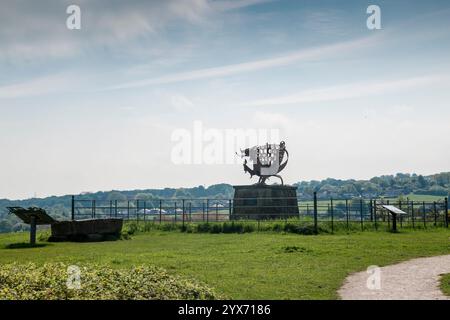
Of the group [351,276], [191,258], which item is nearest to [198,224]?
[191,258]

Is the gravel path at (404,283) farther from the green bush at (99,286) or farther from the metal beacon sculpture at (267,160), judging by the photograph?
the metal beacon sculpture at (267,160)

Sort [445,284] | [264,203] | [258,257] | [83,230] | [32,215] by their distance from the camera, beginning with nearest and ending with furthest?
[445,284]
[258,257]
[32,215]
[83,230]
[264,203]

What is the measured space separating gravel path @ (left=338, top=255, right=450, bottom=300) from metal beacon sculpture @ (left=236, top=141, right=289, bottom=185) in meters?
23.8

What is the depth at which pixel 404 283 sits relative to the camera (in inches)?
459

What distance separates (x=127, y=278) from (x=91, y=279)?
70 cm

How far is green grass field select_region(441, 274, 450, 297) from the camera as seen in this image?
10491 millimetres

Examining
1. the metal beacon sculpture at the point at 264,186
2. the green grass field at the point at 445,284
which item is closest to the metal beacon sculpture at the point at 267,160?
the metal beacon sculpture at the point at 264,186

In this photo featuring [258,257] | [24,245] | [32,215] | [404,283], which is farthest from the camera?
[32,215]

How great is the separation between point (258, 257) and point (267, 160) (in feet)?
75.7

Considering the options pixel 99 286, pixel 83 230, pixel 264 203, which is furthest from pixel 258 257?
pixel 264 203

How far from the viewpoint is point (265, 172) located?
3906cm

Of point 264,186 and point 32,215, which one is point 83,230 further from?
point 264,186

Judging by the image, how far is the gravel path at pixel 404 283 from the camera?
10.1 meters
